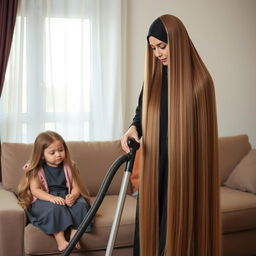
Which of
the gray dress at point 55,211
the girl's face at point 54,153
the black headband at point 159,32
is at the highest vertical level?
the black headband at point 159,32

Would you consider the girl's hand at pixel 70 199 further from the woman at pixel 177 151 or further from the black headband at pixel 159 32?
the black headband at pixel 159 32

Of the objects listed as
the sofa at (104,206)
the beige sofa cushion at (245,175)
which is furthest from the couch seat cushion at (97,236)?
the beige sofa cushion at (245,175)

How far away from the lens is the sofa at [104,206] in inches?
109

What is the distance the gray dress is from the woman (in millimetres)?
686

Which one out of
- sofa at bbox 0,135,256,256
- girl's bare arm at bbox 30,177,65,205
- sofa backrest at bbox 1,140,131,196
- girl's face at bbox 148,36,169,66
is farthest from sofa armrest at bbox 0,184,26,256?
girl's face at bbox 148,36,169,66

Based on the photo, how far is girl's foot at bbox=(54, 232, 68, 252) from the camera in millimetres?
2742

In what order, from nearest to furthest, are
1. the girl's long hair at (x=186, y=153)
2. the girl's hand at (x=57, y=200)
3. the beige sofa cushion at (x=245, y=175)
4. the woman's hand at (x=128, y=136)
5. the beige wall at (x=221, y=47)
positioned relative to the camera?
the girl's long hair at (x=186, y=153) → the woman's hand at (x=128, y=136) → the girl's hand at (x=57, y=200) → the beige sofa cushion at (x=245, y=175) → the beige wall at (x=221, y=47)

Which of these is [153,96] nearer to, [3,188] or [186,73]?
[186,73]

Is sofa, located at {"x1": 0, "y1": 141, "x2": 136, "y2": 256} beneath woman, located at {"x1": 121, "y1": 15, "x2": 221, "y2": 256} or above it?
beneath

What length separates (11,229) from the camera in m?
2.74

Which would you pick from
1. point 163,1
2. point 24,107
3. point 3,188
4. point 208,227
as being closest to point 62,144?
point 3,188

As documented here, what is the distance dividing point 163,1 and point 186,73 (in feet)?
8.06

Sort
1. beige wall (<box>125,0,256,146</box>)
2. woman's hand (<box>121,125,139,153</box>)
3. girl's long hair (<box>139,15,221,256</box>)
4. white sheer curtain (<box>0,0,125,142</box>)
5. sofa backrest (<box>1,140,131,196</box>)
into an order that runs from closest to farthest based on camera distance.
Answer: girl's long hair (<box>139,15,221,256</box>)
woman's hand (<box>121,125,139,153</box>)
sofa backrest (<box>1,140,131,196</box>)
white sheer curtain (<box>0,0,125,142</box>)
beige wall (<box>125,0,256,146</box>)

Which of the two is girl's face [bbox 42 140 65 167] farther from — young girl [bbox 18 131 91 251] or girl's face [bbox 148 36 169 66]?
girl's face [bbox 148 36 169 66]
